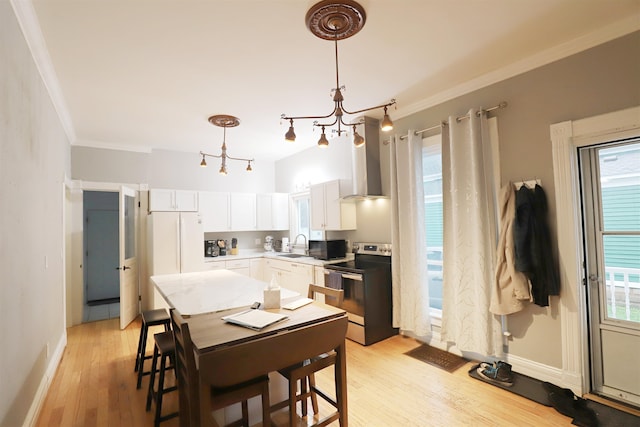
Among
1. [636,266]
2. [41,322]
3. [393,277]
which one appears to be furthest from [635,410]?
[41,322]

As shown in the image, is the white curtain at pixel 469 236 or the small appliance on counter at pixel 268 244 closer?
the white curtain at pixel 469 236

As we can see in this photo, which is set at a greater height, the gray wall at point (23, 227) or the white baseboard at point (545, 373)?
the gray wall at point (23, 227)

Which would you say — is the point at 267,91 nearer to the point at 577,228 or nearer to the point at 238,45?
the point at 238,45

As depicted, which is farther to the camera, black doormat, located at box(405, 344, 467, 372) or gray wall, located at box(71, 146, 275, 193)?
gray wall, located at box(71, 146, 275, 193)

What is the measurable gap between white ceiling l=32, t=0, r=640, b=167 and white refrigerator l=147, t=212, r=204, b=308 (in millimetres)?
1635

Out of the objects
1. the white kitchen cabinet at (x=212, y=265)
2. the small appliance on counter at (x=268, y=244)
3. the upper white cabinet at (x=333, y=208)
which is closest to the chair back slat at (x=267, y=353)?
the upper white cabinet at (x=333, y=208)

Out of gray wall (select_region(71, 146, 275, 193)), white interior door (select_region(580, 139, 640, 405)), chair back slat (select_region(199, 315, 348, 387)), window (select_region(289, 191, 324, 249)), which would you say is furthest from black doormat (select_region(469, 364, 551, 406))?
gray wall (select_region(71, 146, 275, 193))

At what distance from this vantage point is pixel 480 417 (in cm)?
221

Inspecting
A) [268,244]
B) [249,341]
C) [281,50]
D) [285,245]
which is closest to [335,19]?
[281,50]

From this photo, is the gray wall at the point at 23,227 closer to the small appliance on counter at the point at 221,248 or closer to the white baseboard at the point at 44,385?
the white baseboard at the point at 44,385

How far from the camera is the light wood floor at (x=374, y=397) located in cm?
221

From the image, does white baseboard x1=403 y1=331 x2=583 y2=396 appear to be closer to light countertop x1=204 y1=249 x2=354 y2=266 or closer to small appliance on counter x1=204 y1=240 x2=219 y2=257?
light countertop x1=204 y1=249 x2=354 y2=266

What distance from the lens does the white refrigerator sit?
4.68m

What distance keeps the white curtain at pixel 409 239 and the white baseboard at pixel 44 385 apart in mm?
3313
